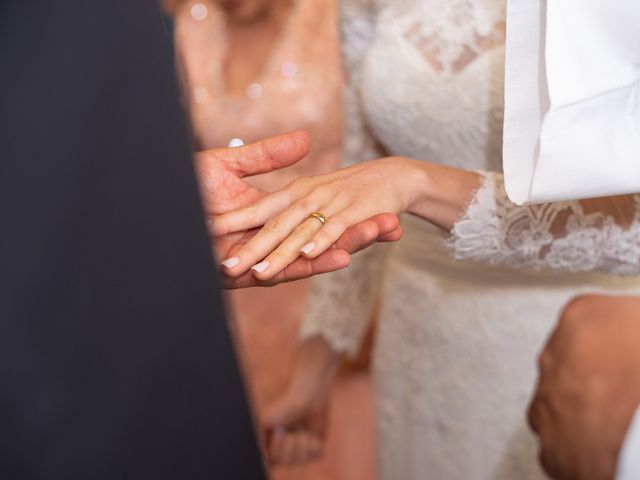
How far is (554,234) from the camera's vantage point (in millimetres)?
853

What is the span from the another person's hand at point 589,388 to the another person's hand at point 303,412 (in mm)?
533

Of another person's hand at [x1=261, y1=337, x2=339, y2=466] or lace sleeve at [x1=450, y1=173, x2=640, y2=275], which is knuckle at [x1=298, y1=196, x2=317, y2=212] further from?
another person's hand at [x1=261, y1=337, x2=339, y2=466]

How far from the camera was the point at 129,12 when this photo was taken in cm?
29

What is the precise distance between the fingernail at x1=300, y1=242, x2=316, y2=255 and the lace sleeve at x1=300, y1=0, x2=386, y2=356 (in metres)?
0.56

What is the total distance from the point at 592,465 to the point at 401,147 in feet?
1.79

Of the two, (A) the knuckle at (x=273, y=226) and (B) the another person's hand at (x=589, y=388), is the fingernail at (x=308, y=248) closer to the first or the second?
(A) the knuckle at (x=273, y=226)

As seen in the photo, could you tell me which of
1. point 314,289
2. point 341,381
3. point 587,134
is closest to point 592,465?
point 587,134

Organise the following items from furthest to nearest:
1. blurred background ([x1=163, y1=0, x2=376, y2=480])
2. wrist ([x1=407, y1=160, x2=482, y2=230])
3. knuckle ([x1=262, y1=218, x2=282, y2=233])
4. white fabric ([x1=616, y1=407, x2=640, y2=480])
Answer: blurred background ([x1=163, y1=0, x2=376, y2=480]) < wrist ([x1=407, y1=160, x2=482, y2=230]) < knuckle ([x1=262, y1=218, x2=282, y2=233]) < white fabric ([x1=616, y1=407, x2=640, y2=480])

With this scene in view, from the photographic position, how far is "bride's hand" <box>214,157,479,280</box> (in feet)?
2.06

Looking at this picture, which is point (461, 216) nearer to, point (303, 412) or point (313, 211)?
point (313, 211)

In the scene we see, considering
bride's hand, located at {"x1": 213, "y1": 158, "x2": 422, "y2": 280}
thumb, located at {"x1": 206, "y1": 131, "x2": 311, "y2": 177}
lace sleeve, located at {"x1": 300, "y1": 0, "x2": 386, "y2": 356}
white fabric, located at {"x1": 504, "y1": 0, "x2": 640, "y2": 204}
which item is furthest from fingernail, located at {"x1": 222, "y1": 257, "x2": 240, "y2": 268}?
lace sleeve, located at {"x1": 300, "y1": 0, "x2": 386, "y2": 356}

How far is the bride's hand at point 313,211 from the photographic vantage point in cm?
62

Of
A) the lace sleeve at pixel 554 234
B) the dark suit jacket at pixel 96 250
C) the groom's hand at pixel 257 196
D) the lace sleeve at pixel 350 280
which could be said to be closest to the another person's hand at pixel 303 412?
the lace sleeve at pixel 350 280

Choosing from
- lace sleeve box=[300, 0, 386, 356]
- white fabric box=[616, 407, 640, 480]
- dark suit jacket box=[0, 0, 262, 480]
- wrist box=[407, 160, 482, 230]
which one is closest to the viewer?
dark suit jacket box=[0, 0, 262, 480]
